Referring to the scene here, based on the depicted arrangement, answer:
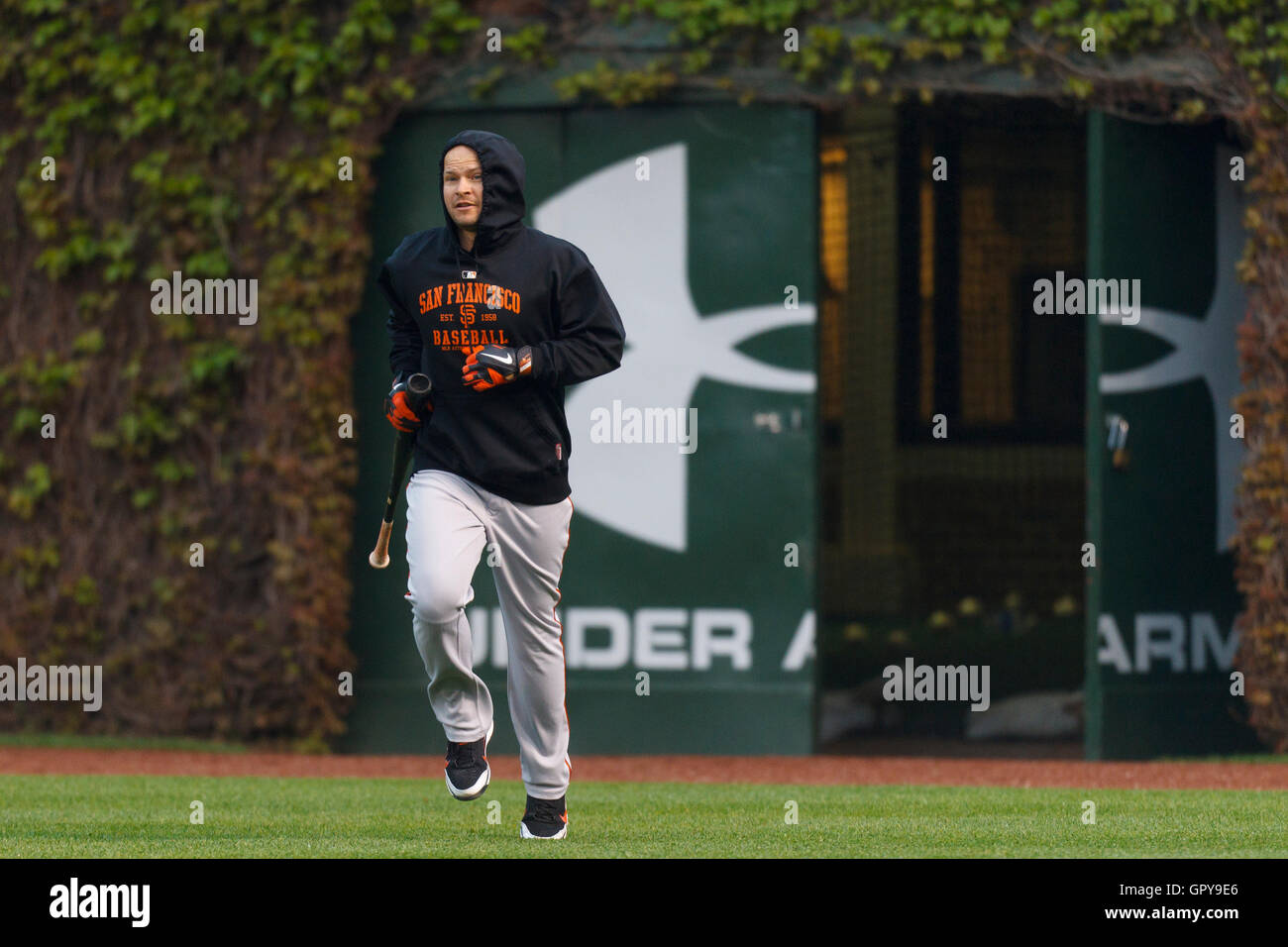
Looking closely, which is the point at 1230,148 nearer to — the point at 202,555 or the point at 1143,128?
the point at 1143,128

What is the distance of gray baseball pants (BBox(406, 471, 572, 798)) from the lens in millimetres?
5781

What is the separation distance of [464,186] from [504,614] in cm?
126

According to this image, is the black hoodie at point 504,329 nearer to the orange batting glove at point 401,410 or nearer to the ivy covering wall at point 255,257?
the orange batting glove at point 401,410

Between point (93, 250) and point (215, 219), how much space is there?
0.67 metres

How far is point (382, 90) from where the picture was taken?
32.1 ft

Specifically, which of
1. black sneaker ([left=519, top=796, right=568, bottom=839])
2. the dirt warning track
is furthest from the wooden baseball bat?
the dirt warning track

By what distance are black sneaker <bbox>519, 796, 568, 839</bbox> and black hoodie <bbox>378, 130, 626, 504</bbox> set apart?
34.9 inches

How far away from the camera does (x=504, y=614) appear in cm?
601

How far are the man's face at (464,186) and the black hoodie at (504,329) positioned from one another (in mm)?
20

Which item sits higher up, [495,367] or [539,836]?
[495,367]

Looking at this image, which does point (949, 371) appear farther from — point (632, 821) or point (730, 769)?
point (632, 821)

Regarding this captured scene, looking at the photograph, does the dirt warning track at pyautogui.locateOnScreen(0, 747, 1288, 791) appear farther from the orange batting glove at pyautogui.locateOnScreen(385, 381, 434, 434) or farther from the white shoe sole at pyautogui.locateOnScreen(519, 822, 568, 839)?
the orange batting glove at pyautogui.locateOnScreen(385, 381, 434, 434)

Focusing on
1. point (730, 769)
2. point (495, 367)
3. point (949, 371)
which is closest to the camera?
point (495, 367)

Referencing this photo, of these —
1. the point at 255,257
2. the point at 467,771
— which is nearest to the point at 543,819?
the point at 467,771
